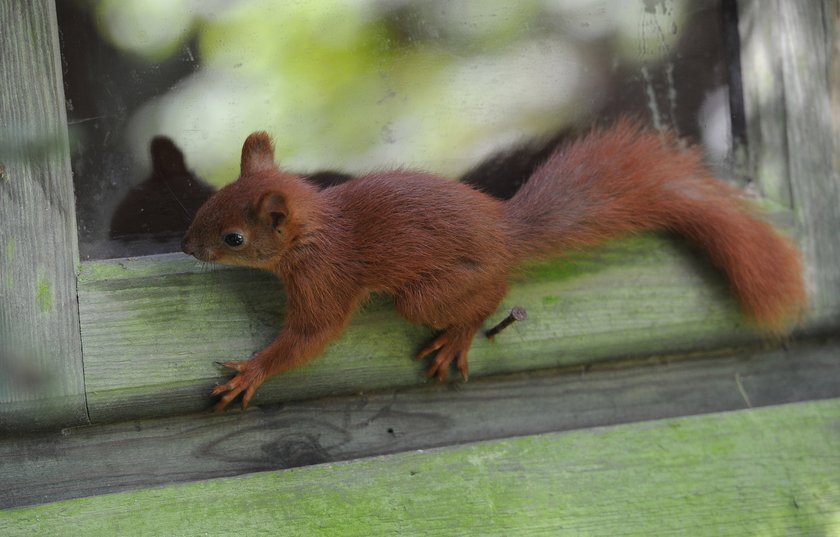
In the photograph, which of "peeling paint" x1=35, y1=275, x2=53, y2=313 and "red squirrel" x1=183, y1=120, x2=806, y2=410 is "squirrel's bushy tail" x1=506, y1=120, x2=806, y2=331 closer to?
"red squirrel" x1=183, y1=120, x2=806, y2=410

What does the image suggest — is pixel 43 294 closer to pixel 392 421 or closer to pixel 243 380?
pixel 243 380

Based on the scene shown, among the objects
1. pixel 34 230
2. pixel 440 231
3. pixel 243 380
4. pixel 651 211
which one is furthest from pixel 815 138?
pixel 34 230

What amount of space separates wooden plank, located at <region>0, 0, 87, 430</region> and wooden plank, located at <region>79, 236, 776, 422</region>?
1.7 inches

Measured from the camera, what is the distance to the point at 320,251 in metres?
1.36

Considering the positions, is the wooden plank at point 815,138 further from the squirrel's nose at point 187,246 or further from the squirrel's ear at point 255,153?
the squirrel's nose at point 187,246

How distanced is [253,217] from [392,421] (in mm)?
452

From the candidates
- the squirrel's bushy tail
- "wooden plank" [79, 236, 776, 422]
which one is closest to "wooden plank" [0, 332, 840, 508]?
"wooden plank" [79, 236, 776, 422]

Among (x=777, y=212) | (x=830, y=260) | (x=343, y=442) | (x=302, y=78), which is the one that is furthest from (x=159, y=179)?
(x=830, y=260)

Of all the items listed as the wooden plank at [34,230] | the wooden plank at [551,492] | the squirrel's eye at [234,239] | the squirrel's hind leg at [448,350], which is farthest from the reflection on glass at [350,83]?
the wooden plank at [551,492]

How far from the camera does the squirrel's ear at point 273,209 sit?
1274 mm

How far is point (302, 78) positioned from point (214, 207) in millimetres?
284

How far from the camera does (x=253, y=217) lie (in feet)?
4.24

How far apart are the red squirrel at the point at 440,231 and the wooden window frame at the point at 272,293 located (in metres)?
0.07

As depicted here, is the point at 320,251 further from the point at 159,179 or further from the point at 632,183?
the point at 632,183
